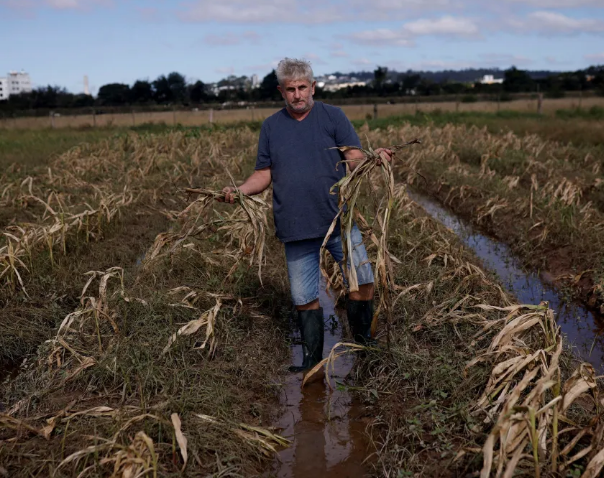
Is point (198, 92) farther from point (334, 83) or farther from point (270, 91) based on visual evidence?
point (334, 83)

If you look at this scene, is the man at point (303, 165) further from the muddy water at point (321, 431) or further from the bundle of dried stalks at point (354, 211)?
the muddy water at point (321, 431)

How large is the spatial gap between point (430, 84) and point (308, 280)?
163 feet

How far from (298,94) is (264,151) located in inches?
16.2

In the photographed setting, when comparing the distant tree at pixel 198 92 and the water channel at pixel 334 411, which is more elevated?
the distant tree at pixel 198 92

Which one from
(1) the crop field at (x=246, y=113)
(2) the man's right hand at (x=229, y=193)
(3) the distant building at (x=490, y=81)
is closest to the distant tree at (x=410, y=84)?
(3) the distant building at (x=490, y=81)

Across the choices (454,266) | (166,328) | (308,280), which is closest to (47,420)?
(166,328)

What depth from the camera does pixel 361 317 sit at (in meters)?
4.03

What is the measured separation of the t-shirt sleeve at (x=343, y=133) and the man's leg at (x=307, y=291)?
1.93 feet

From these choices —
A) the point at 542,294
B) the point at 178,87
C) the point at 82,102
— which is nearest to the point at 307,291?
the point at 542,294

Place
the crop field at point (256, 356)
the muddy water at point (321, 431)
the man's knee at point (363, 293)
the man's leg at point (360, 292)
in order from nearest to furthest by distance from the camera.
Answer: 1. the crop field at point (256, 356)
2. the muddy water at point (321, 431)
3. the man's leg at point (360, 292)
4. the man's knee at point (363, 293)

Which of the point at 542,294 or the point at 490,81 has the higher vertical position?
the point at 490,81

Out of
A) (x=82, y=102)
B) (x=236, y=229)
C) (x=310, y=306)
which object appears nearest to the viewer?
(x=310, y=306)

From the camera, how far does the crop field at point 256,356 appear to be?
110 inches

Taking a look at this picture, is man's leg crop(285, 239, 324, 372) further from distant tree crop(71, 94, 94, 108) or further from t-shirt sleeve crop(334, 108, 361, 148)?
distant tree crop(71, 94, 94, 108)
